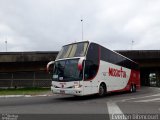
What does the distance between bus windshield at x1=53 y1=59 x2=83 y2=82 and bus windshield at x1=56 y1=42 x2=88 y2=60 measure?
1.66 feet

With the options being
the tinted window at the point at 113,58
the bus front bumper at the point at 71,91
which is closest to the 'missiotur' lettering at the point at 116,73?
the tinted window at the point at 113,58

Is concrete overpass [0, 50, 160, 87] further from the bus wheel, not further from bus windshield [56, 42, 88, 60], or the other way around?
bus windshield [56, 42, 88, 60]

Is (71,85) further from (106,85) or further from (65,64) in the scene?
(106,85)

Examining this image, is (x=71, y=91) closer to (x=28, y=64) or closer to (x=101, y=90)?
(x=101, y=90)

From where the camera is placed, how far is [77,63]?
18.5m

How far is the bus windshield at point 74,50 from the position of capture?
19.0 meters

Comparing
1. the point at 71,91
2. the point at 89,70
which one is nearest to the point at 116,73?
the point at 89,70

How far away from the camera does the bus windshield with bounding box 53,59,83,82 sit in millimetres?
18531

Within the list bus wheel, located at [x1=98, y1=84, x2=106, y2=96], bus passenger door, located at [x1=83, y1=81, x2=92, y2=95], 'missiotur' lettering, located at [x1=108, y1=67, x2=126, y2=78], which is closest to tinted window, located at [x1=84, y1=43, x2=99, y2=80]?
bus passenger door, located at [x1=83, y1=81, x2=92, y2=95]

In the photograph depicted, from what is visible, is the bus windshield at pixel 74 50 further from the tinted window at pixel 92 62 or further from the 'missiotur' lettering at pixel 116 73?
the 'missiotur' lettering at pixel 116 73

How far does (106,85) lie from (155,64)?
3202 centimetres

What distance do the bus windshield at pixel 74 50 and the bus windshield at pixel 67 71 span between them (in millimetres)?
505

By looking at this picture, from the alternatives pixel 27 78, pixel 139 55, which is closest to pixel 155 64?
pixel 139 55

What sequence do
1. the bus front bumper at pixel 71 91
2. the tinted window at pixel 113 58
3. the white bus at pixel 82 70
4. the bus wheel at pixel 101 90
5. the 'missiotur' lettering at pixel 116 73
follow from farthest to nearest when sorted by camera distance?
the 'missiotur' lettering at pixel 116 73
the tinted window at pixel 113 58
the bus wheel at pixel 101 90
the white bus at pixel 82 70
the bus front bumper at pixel 71 91
